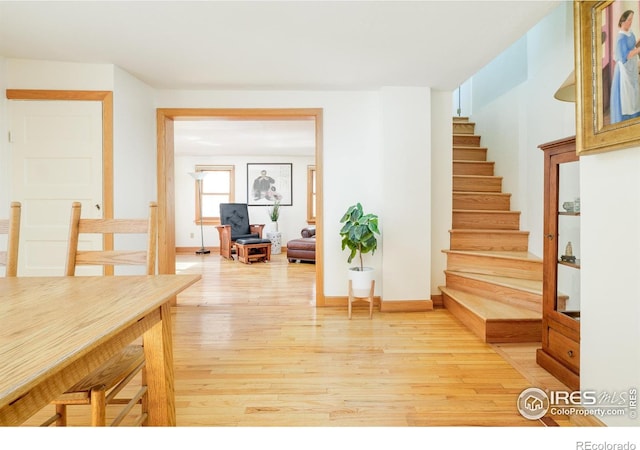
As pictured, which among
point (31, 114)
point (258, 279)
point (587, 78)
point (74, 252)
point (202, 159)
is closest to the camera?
point (587, 78)

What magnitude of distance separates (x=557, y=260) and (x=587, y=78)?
1082mm

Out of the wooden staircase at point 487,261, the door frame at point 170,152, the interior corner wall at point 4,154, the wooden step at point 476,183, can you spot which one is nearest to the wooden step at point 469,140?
the wooden staircase at point 487,261

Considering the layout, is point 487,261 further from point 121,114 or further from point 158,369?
point 121,114

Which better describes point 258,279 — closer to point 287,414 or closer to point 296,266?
point 296,266

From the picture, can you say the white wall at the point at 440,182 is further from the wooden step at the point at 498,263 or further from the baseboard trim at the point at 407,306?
the baseboard trim at the point at 407,306

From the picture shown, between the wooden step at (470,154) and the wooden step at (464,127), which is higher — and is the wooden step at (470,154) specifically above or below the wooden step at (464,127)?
below

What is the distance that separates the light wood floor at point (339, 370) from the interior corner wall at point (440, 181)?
0.58 metres

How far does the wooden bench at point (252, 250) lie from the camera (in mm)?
6582

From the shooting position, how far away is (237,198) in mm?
8219

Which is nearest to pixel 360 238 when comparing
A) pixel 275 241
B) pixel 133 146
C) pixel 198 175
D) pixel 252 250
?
pixel 133 146

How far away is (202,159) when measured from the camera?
27.0 ft

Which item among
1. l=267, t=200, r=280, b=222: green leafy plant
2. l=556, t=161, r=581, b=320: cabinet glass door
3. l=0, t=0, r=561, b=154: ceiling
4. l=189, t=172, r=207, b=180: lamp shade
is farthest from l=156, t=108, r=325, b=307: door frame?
l=267, t=200, r=280, b=222: green leafy plant

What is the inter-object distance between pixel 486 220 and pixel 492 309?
132 cm
